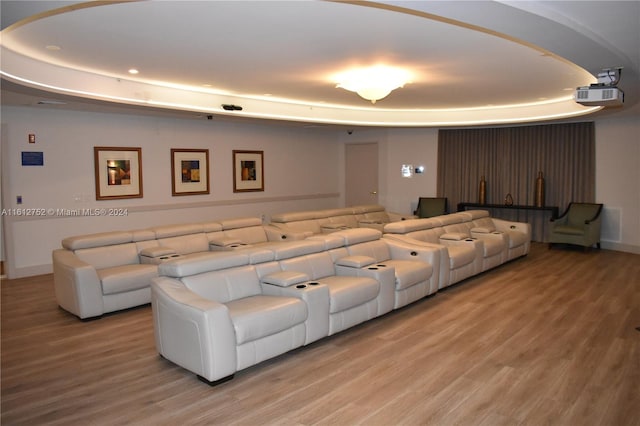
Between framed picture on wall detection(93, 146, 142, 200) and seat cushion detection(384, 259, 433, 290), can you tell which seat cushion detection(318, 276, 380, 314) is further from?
framed picture on wall detection(93, 146, 142, 200)

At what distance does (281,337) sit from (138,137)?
597 centimetres

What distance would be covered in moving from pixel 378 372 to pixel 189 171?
672 centimetres

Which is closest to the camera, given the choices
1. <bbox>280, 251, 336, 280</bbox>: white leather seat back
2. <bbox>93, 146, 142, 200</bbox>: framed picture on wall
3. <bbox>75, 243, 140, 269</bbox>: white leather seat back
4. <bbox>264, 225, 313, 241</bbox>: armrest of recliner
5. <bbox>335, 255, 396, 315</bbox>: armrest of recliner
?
<bbox>280, 251, 336, 280</bbox>: white leather seat back

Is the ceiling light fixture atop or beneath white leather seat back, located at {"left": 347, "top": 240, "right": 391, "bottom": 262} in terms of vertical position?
atop

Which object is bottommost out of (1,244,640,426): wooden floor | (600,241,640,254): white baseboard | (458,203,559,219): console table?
(1,244,640,426): wooden floor

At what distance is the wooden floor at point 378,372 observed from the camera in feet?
11.5

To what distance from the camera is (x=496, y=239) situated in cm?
827

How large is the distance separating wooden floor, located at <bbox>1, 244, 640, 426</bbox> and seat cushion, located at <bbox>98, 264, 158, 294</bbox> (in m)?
0.33

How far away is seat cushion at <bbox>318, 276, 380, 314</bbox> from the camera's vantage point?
4885 mm

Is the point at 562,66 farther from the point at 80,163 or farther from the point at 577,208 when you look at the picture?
the point at 80,163

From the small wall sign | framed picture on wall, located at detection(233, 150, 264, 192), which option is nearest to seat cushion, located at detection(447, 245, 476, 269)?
framed picture on wall, located at detection(233, 150, 264, 192)

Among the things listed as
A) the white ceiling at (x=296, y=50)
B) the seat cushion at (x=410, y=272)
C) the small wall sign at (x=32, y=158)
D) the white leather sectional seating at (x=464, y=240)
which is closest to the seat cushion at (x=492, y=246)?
the white leather sectional seating at (x=464, y=240)

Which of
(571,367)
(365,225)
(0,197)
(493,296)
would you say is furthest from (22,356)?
(365,225)

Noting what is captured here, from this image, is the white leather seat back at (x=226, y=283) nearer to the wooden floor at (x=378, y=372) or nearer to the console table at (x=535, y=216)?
the wooden floor at (x=378, y=372)
